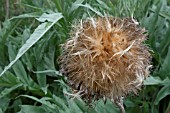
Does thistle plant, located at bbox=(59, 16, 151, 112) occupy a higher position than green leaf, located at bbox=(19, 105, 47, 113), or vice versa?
thistle plant, located at bbox=(59, 16, 151, 112)

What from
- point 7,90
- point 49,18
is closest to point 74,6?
point 49,18

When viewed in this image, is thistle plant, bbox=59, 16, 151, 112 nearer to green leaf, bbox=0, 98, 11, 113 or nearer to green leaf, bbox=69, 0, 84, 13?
green leaf, bbox=69, 0, 84, 13

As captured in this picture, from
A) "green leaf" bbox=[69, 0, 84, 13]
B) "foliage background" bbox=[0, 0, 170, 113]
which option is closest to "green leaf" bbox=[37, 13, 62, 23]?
"foliage background" bbox=[0, 0, 170, 113]

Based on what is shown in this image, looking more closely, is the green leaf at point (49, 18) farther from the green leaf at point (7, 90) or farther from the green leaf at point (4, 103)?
the green leaf at point (4, 103)

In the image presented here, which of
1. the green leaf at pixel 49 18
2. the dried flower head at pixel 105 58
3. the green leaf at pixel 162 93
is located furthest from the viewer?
the green leaf at pixel 162 93

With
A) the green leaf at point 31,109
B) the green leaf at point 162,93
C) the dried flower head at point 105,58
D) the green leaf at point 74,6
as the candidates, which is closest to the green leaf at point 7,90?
the green leaf at point 31,109

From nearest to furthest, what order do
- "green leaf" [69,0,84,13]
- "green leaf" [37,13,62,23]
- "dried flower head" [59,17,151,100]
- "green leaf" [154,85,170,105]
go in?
1. "dried flower head" [59,17,151,100]
2. "green leaf" [37,13,62,23]
3. "green leaf" [154,85,170,105]
4. "green leaf" [69,0,84,13]

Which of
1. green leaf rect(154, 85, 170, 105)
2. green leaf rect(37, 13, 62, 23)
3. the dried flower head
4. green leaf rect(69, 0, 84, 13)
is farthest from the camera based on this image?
green leaf rect(69, 0, 84, 13)

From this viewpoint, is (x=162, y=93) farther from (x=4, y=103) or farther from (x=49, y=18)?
(x=4, y=103)
